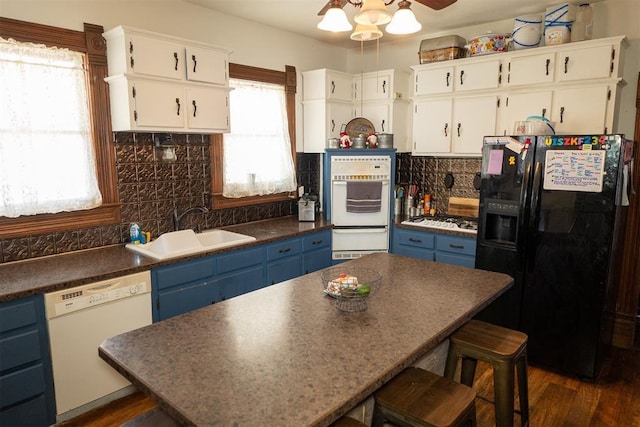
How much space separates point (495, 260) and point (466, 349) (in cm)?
142

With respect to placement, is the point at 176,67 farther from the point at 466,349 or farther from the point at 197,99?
the point at 466,349

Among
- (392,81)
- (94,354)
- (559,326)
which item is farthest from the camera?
(392,81)

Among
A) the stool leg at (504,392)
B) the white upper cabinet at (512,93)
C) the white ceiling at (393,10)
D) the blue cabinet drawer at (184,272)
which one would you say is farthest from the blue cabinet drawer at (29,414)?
the white upper cabinet at (512,93)

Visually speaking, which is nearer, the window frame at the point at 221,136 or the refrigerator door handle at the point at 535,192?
the refrigerator door handle at the point at 535,192

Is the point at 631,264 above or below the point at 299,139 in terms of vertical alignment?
below

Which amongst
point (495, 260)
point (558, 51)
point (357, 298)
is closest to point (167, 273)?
point (357, 298)

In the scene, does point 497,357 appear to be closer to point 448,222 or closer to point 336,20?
point 336,20

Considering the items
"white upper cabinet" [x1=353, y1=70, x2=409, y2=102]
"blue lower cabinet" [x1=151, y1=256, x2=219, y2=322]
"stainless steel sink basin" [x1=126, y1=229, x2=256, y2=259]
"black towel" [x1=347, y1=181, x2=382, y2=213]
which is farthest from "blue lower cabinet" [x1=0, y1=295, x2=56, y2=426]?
"white upper cabinet" [x1=353, y1=70, x2=409, y2=102]

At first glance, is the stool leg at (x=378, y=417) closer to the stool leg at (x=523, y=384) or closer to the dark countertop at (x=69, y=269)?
the stool leg at (x=523, y=384)

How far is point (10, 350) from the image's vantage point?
211 centimetres

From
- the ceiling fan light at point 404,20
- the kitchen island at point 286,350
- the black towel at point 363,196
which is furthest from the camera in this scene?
the black towel at point 363,196

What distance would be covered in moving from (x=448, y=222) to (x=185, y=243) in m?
2.38

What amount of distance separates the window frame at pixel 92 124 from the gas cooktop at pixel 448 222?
260 centimetres

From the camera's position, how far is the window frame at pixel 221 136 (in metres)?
3.58
